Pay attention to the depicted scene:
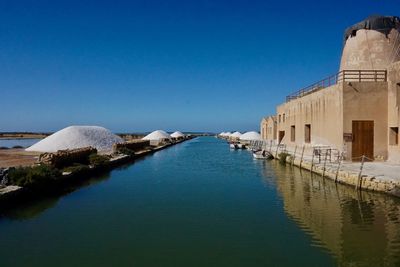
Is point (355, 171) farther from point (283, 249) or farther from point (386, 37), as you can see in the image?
point (386, 37)

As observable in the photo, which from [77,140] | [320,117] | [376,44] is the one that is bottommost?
[77,140]

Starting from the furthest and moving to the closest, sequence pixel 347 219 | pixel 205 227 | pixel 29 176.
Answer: pixel 29 176
pixel 347 219
pixel 205 227

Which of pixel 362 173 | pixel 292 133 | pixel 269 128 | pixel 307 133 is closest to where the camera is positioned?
pixel 362 173

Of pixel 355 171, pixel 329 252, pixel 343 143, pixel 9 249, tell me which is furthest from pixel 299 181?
pixel 9 249

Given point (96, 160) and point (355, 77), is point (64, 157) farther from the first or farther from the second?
point (355, 77)

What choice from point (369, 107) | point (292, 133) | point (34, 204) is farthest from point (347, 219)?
point (292, 133)

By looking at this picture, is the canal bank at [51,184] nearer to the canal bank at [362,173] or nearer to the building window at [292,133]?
the canal bank at [362,173]

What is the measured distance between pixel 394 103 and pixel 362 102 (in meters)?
1.23

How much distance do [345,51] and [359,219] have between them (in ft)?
51.0

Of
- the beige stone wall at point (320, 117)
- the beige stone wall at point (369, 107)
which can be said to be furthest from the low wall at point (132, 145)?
the beige stone wall at point (369, 107)

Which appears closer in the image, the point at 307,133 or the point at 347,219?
the point at 347,219

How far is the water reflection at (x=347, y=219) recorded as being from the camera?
617 cm

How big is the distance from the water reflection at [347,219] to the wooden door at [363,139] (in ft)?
11.8

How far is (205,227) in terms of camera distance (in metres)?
7.68
